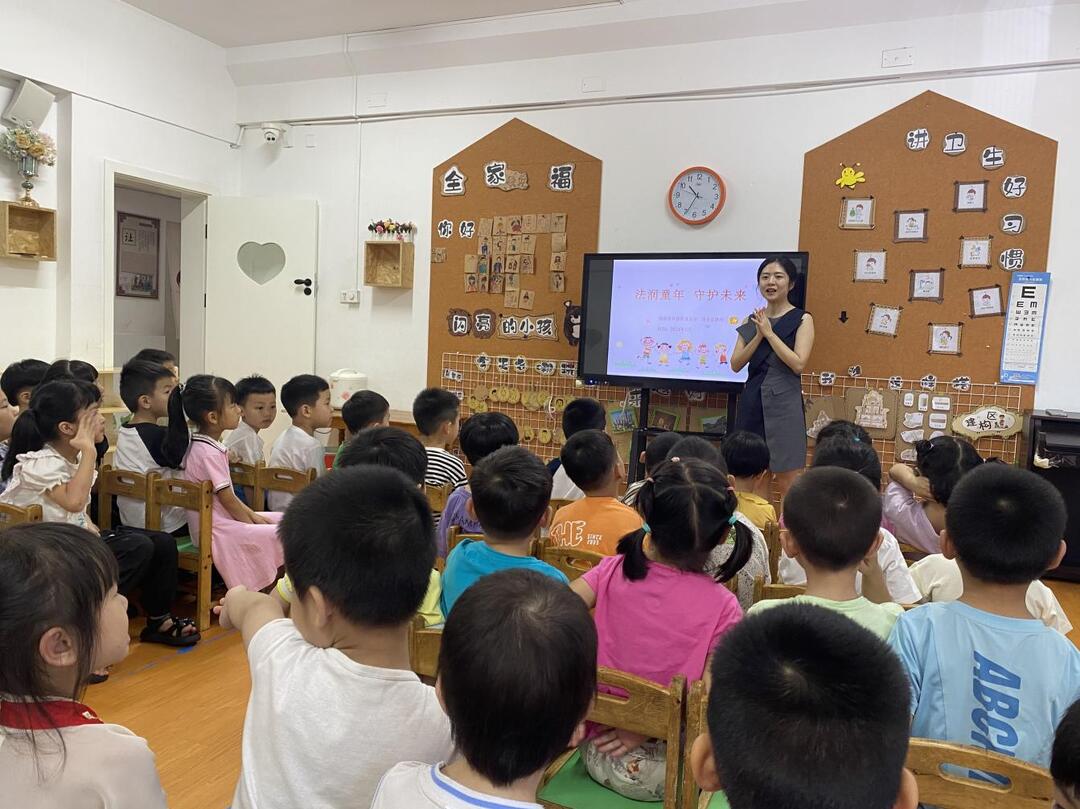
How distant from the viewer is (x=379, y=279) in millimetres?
5949

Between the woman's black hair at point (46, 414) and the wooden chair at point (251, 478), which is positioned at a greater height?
the woman's black hair at point (46, 414)

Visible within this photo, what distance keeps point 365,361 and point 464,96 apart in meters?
2.19

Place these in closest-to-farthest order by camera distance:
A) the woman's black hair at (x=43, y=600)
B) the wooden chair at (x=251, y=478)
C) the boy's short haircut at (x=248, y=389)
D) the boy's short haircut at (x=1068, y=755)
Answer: the boy's short haircut at (x=1068, y=755) < the woman's black hair at (x=43, y=600) < the wooden chair at (x=251, y=478) < the boy's short haircut at (x=248, y=389)

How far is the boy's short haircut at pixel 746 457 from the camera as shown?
8.72 feet

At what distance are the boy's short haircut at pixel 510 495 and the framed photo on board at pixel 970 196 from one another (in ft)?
12.2

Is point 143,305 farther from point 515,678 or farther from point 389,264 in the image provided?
point 515,678

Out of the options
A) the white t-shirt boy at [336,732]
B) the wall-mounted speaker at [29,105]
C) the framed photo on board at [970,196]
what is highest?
the wall-mounted speaker at [29,105]

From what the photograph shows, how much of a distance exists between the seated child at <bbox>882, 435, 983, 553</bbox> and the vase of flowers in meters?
5.35

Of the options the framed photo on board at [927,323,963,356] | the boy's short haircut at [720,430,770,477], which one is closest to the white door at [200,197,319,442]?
the boy's short haircut at [720,430,770,477]

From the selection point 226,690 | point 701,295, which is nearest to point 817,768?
point 226,690

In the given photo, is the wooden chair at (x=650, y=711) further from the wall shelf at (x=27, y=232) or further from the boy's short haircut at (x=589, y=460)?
the wall shelf at (x=27, y=232)

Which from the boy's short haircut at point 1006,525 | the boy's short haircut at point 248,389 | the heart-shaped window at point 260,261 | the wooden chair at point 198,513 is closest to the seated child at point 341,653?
the boy's short haircut at point 1006,525

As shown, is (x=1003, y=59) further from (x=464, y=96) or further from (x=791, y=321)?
(x=464, y=96)

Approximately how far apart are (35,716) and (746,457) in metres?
2.22
